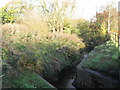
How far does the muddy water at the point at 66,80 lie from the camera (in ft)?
23.0

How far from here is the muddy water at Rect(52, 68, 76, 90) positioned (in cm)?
700

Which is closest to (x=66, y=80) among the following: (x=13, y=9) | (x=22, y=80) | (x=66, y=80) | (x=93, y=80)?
(x=66, y=80)

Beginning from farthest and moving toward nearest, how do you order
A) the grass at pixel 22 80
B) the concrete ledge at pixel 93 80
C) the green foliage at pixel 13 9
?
the green foliage at pixel 13 9, the grass at pixel 22 80, the concrete ledge at pixel 93 80

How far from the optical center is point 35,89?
4.75 meters

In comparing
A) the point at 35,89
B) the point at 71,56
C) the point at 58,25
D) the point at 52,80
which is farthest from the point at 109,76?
the point at 58,25

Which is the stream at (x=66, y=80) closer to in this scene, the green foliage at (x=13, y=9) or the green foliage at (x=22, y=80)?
the green foliage at (x=22, y=80)

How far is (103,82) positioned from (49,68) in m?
3.23

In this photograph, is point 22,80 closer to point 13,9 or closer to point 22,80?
point 22,80

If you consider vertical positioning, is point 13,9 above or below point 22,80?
above

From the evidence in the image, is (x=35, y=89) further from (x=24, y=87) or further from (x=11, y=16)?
(x=11, y=16)

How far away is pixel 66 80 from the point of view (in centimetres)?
784

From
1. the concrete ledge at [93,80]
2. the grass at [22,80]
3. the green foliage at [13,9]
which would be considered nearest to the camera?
the concrete ledge at [93,80]

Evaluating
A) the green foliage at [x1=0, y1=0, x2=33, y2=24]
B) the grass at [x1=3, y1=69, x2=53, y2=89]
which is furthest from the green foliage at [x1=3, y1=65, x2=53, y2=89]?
the green foliage at [x1=0, y1=0, x2=33, y2=24]

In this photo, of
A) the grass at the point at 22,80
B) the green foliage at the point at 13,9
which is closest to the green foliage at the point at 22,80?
the grass at the point at 22,80
